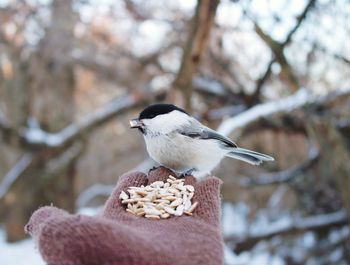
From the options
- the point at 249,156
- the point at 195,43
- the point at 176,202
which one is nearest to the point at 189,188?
the point at 176,202

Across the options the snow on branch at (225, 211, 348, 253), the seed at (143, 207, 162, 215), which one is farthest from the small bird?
the snow on branch at (225, 211, 348, 253)

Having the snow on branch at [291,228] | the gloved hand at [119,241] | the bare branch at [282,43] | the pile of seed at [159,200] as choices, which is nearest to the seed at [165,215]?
the pile of seed at [159,200]

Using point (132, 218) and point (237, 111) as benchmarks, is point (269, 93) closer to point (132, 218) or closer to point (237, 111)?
point (237, 111)

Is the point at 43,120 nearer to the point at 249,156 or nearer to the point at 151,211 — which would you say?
the point at 249,156

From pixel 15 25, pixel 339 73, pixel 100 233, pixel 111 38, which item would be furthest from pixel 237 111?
pixel 100 233

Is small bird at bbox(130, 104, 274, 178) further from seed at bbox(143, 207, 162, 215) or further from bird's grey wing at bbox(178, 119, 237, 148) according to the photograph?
seed at bbox(143, 207, 162, 215)
